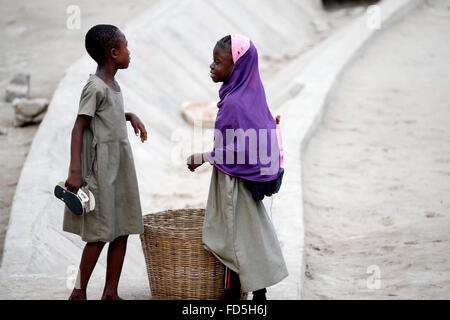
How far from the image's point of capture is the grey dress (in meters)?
3.37

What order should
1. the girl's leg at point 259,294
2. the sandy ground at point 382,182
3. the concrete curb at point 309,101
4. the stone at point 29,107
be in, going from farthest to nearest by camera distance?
the stone at point 29,107 → the concrete curb at point 309,101 → the sandy ground at point 382,182 → the girl's leg at point 259,294

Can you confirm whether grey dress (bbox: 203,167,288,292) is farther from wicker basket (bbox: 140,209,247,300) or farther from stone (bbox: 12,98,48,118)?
stone (bbox: 12,98,48,118)

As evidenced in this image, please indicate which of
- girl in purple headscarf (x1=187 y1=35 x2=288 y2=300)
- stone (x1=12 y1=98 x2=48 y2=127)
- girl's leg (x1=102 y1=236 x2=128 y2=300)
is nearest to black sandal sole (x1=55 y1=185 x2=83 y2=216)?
girl's leg (x1=102 y1=236 x2=128 y2=300)

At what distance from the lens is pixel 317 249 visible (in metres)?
5.47

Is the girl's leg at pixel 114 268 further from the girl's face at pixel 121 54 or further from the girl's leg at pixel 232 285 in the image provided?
the girl's face at pixel 121 54

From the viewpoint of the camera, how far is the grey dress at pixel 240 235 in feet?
11.0

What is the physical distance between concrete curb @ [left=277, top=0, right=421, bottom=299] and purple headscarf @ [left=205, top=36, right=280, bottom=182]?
0.98 metres

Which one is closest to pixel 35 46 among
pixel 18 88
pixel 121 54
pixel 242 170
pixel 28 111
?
pixel 18 88

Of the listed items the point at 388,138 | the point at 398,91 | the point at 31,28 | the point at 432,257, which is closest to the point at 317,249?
the point at 432,257

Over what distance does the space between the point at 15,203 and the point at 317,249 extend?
2551mm

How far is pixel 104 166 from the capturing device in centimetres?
336

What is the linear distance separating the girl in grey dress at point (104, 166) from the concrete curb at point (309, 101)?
1163 millimetres

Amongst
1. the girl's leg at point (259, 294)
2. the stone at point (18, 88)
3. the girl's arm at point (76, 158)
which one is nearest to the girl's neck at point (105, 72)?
the girl's arm at point (76, 158)
